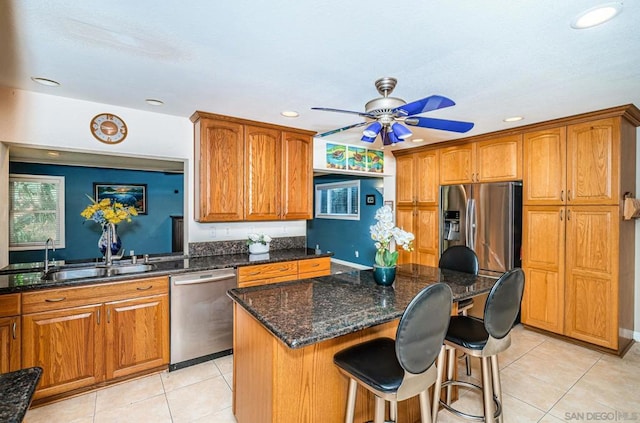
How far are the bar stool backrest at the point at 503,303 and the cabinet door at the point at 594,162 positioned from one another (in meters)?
2.01

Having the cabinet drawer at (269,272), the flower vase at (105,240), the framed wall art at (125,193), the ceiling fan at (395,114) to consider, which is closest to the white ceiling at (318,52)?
the ceiling fan at (395,114)

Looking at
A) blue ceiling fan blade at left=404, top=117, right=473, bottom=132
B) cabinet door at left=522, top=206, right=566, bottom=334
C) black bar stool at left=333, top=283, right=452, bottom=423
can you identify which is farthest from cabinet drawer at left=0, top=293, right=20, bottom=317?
cabinet door at left=522, top=206, right=566, bottom=334

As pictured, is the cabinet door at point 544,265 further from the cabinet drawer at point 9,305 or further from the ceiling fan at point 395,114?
the cabinet drawer at point 9,305

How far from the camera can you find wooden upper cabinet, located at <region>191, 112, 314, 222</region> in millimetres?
3068

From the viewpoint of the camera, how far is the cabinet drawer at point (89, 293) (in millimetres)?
2131

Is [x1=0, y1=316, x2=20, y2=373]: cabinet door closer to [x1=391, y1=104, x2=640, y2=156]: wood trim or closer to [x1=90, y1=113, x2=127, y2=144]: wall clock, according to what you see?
[x1=90, y1=113, x2=127, y2=144]: wall clock

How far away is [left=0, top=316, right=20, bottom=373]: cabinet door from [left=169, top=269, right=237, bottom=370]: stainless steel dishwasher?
961 mm

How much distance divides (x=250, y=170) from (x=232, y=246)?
0.91m

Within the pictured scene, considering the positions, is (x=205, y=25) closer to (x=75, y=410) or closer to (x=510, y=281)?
(x=510, y=281)

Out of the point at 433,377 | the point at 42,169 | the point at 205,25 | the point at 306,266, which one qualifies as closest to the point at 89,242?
the point at 42,169

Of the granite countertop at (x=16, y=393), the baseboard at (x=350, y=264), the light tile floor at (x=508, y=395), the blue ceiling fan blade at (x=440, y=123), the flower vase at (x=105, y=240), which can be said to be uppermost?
the blue ceiling fan blade at (x=440, y=123)

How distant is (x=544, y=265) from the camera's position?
337 cm

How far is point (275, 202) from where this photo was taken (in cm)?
351

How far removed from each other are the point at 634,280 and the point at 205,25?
15.3 feet
